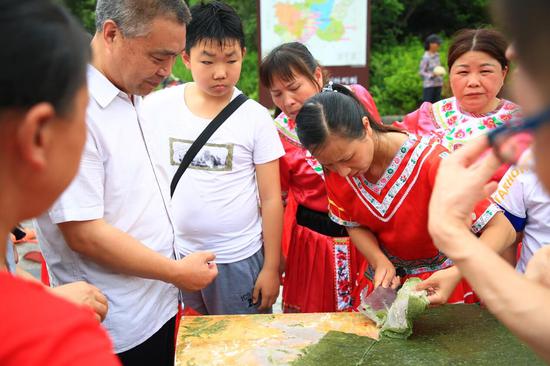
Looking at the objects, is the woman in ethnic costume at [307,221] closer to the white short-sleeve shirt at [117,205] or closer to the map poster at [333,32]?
the white short-sleeve shirt at [117,205]

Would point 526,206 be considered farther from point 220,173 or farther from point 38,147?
point 38,147

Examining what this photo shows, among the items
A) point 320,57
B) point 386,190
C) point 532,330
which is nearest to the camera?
point 532,330

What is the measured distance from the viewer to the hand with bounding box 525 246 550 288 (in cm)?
133

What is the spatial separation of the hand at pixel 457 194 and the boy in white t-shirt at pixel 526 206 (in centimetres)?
101

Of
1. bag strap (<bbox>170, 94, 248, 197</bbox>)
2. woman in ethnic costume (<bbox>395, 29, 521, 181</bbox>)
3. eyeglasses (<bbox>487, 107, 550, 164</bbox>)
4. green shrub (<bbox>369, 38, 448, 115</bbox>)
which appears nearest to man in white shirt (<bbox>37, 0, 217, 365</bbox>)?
bag strap (<bbox>170, 94, 248, 197</bbox>)

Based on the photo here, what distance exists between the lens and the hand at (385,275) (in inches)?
78.0

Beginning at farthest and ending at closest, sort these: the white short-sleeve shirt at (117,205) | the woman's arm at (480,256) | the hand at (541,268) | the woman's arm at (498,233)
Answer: the woman's arm at (498,233) < the white short-sleeve shirt at (117,205) < the hand at (541,268) < the woman's arm at (480,256)

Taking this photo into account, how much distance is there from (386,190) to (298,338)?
640 mm

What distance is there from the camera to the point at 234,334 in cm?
177

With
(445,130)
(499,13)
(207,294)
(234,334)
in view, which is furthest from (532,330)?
(445,130)

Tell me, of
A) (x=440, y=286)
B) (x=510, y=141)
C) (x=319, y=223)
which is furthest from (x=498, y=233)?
(x=510, y=141)

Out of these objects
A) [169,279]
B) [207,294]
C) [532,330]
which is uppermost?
[532,330]

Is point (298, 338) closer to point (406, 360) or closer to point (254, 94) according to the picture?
point (406, 360)

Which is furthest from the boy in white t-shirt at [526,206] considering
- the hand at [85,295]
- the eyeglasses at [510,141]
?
the hand at [85,295]
